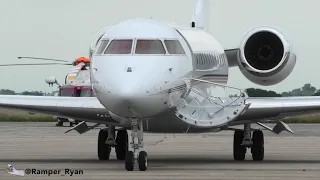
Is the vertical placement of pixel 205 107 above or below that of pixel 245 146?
above

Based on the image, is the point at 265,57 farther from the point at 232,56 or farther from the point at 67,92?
the point at 67,92

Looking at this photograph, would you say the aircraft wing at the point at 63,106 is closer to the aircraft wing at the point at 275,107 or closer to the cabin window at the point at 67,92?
the aircraft wing at the point at 275,107

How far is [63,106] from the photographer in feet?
75.0

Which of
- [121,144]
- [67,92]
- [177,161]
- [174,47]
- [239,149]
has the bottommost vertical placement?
[67,92]

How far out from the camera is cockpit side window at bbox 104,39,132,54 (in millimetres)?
19297

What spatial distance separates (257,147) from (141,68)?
641 centimetres

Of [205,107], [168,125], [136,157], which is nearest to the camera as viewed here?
[136,157]

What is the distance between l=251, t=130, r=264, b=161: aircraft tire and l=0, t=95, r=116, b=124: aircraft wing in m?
4.00

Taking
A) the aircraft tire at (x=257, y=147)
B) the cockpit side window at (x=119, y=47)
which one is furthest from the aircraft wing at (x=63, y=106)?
the aircraft tire at (x=257, y=147)

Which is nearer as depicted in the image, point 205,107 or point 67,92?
point 205,107

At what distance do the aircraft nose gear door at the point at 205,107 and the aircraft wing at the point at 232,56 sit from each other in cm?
354

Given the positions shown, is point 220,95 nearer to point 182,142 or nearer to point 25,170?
point 25,170

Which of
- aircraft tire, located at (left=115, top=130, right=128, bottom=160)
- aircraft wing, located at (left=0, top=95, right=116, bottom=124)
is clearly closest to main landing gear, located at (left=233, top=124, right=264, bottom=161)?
aircraft tire, located at (left=115, top=130, right=128, bottom=160)

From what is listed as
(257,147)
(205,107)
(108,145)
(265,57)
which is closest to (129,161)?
(205,107)
